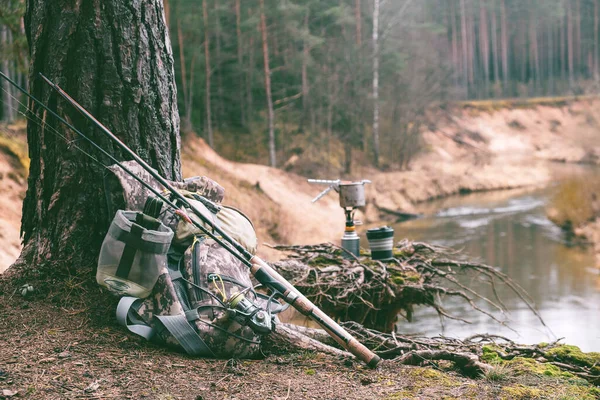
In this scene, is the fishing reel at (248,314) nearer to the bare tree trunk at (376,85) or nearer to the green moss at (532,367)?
the green moss at (532,367)

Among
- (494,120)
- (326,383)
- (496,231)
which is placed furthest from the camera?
(494,120)

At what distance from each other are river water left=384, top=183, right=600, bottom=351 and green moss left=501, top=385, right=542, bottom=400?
2.70 metres

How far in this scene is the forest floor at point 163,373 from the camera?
10.4ft

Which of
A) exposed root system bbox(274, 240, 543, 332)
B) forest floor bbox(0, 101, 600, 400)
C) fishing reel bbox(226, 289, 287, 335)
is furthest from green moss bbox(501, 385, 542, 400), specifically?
exposed root system bbox(274, 240, 543, 332)

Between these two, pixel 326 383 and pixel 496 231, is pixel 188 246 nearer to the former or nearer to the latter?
pixel 326 383

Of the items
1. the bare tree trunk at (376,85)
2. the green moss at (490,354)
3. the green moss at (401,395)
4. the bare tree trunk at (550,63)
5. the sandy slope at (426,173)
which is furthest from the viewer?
the bare tree trunk at (550,63)

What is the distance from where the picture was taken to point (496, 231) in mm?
18391

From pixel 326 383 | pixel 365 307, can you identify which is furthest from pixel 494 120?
pixel 326 383

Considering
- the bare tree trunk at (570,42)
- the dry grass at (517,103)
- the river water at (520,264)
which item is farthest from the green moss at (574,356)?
the bare tree trunk at (570,42)

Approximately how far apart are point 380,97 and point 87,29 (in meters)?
28.4

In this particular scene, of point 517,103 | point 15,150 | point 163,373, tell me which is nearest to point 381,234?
point 163,373

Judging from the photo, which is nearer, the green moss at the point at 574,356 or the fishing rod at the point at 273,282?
the fishing rod at the point at 273,282

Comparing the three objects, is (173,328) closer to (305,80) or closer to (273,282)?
(273,282)

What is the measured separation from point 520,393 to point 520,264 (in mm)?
12202
